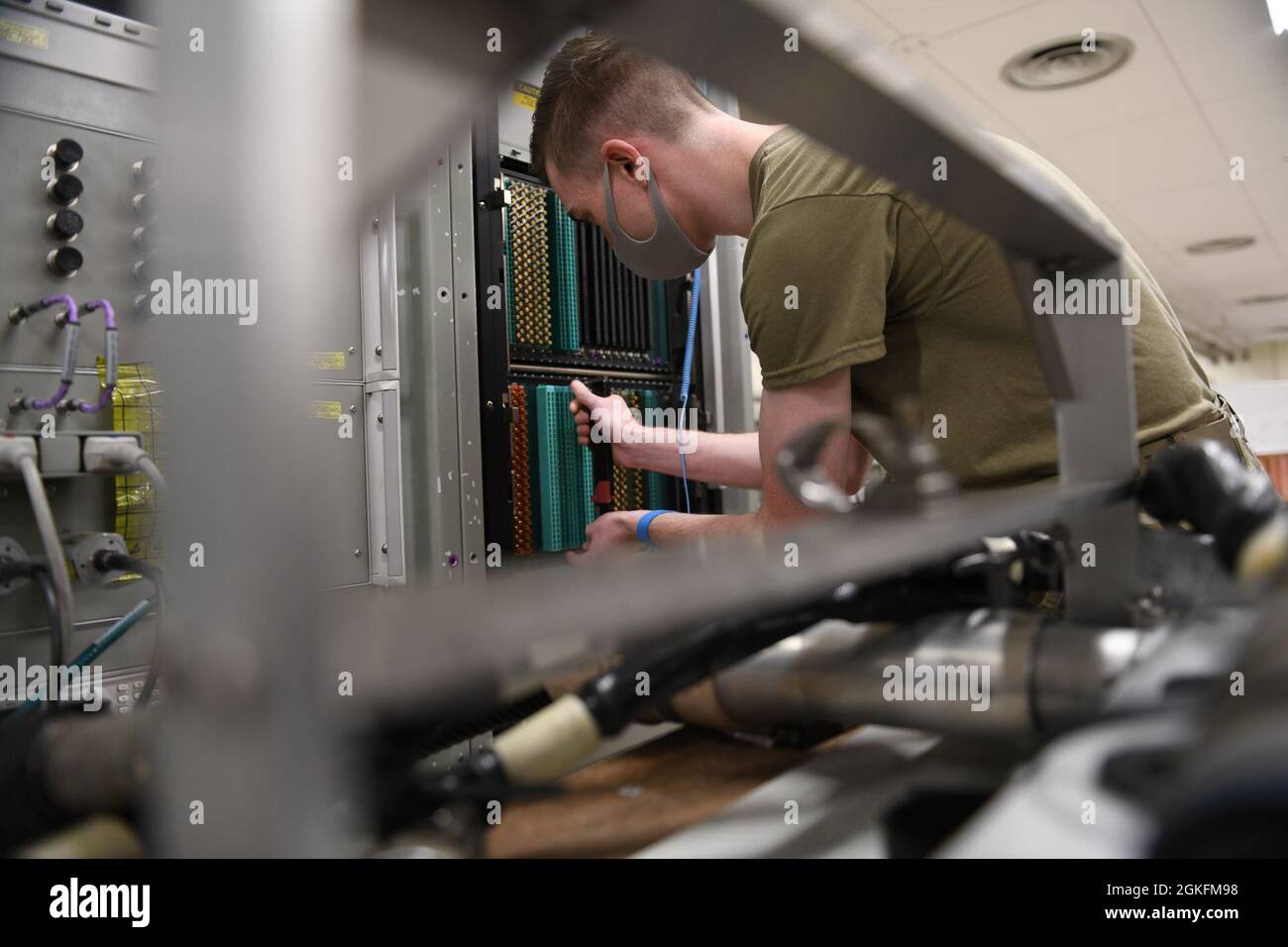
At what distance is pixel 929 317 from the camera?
3.87ft

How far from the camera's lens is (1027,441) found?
1.12 metres

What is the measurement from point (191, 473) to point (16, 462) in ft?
3.37

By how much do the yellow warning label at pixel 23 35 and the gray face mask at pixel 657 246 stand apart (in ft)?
2.76

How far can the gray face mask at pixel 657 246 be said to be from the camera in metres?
1.47

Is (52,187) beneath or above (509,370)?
above

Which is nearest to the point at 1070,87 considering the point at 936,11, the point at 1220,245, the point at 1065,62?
the point at 1065,62

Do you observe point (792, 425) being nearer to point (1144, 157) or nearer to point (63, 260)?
point (63, 260)

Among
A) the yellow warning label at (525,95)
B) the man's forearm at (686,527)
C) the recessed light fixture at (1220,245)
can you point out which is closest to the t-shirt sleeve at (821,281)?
the man's forearm at (686,527)

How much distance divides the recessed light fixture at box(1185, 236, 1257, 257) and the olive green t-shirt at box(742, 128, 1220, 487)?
21.7 feet

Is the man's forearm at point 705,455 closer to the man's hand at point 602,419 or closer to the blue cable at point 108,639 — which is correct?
the man's hand at point 602,419

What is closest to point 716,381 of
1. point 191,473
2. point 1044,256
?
point 1044,256

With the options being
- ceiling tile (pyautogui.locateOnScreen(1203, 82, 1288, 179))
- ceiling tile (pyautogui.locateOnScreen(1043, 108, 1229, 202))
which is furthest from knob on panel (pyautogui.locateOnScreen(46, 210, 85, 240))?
ceiling tile (pyautogui.locateOnScreen(1043, 108, 1229, 202))

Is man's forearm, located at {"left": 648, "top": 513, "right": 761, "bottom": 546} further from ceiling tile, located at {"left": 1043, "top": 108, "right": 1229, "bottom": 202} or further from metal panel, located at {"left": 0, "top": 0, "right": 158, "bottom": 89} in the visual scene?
ceiling tile, located at {"left": 1043, "top": 108, "right": 1229, "bottom": 202}
